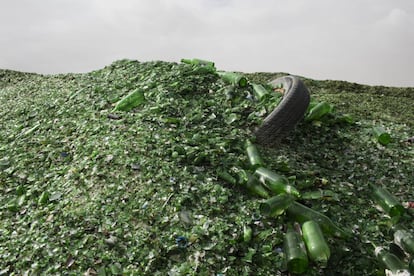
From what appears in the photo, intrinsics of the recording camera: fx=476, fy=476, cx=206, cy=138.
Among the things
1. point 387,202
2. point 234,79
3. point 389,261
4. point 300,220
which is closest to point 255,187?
point 300,220

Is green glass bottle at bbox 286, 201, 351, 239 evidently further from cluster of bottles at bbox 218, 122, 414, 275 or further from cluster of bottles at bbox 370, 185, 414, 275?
cluster of bottles at bbox 370, 185, 414, 275

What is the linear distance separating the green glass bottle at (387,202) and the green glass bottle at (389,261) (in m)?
0.55

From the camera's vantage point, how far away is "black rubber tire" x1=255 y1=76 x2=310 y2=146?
417 cm

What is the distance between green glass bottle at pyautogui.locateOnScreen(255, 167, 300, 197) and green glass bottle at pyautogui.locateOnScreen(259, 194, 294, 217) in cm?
12

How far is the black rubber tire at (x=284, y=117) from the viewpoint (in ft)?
13.7

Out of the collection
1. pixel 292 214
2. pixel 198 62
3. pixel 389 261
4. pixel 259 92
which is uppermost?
pixel 198 62

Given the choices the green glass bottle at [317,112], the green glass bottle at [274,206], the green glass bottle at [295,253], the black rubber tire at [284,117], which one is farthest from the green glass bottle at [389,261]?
the green glass bottle at [317,112]

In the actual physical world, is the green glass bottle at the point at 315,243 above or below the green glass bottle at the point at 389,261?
above

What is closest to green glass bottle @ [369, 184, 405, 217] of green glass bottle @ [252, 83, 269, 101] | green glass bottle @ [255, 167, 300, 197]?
green glass bottle @ [255, 167, 300, 197]

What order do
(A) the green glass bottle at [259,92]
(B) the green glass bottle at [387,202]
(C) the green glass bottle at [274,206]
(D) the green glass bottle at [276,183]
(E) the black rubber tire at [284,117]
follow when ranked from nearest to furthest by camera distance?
(C) the green glass bottle at [274,206]
(D) the green glass bottle at [276,183]
(B) the green glass bottle at [387,202]
(E) the black rubber tire at [284,117]
(A) the green glass bottle at [259,92]

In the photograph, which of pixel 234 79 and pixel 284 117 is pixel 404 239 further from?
pixel 234 79

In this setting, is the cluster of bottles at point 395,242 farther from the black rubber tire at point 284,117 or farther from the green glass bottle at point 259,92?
the green glass bottle at point 259,92

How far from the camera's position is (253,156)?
146 inches

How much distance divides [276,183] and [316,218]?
0.36 m
